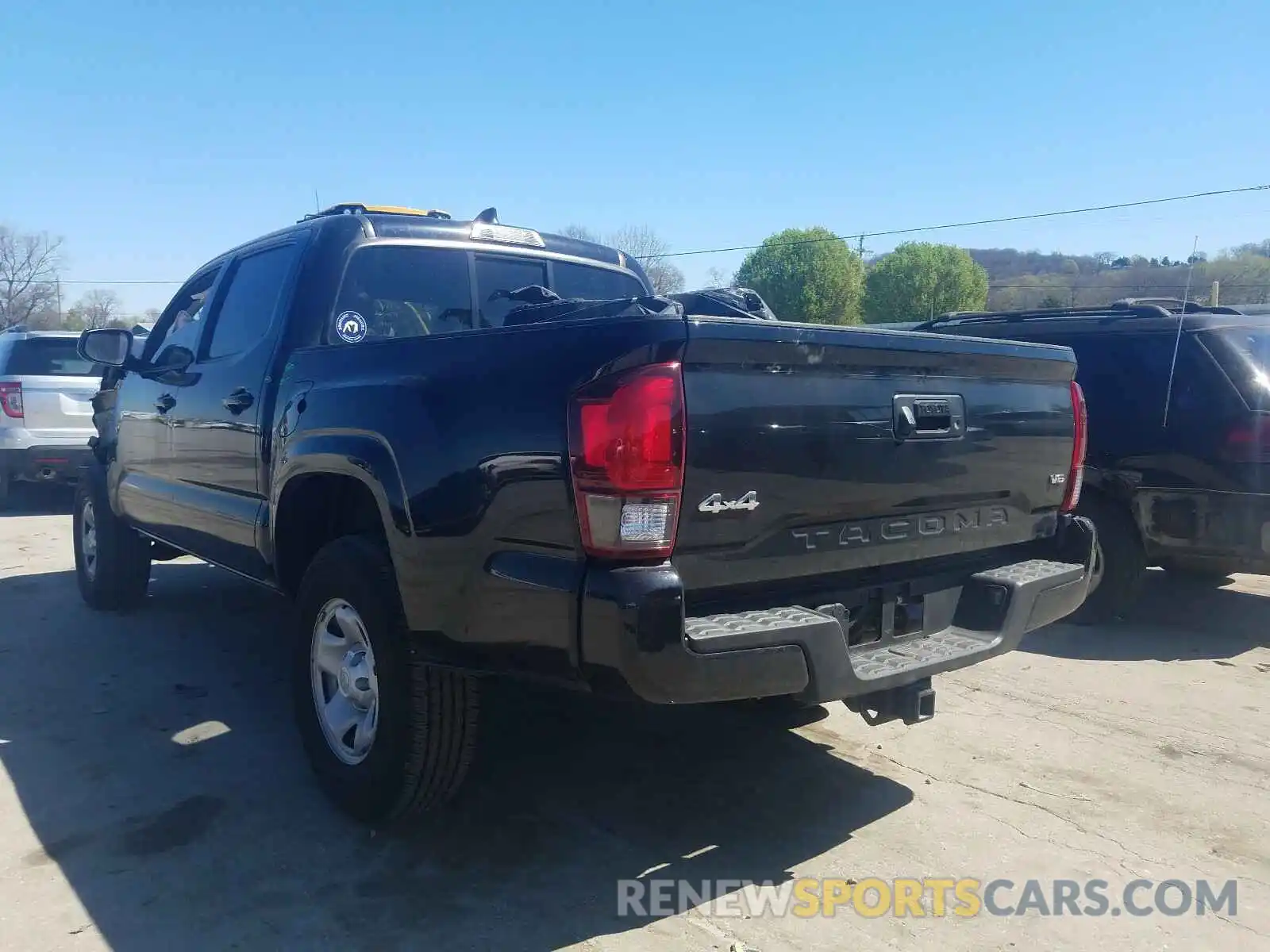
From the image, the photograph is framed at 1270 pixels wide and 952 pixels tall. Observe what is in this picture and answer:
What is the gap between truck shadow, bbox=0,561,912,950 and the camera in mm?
2906

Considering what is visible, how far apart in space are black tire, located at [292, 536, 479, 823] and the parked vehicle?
321 inches

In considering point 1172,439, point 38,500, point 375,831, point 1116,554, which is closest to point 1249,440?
point 1172,439

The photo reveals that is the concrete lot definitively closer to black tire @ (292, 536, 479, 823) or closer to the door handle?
black tire @ (292, 536, 479, 823)

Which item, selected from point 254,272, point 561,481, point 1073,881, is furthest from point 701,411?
point 254,272

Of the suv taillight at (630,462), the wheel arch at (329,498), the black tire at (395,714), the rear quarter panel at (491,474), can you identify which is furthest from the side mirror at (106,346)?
the suv taillight at (630,462)

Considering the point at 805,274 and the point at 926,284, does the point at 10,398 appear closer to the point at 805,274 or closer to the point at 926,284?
the point at 805,274

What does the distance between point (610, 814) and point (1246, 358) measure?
4.43m

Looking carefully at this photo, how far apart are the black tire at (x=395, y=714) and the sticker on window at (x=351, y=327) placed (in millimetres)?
1006

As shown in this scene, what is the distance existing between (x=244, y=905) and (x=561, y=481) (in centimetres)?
156

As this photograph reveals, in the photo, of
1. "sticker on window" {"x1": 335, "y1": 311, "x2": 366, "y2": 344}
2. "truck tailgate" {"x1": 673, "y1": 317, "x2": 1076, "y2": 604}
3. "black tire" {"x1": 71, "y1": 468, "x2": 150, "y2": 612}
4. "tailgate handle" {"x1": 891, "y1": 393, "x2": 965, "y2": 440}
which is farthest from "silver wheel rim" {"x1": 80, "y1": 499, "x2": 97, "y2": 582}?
"tailgate handle" {"x1": 891, "y1": 393, "x2": 965, "y2": 440}

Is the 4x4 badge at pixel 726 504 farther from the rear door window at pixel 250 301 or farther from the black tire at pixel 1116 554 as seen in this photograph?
the black tire at pixel 1116 554

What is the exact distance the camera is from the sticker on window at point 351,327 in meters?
4.08

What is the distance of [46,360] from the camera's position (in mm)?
10453

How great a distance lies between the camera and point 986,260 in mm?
50156
